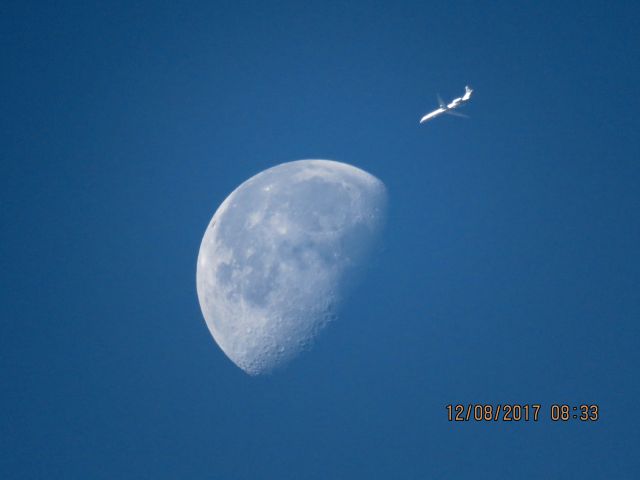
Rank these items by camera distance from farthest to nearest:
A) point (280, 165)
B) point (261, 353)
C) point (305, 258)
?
point (280, 165)
point (261, 353)
point (305, 258)

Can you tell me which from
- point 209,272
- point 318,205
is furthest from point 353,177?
point 209,272

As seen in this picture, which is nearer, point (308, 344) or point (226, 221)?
point (308, 344)

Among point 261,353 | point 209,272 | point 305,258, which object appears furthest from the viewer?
point 209,272

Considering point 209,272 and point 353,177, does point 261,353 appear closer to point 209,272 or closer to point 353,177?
point 209,272

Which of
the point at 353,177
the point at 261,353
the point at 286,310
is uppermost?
the point at 353,177

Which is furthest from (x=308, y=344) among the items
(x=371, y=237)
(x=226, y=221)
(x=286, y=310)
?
(x=226, y=221)

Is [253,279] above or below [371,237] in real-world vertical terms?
below
